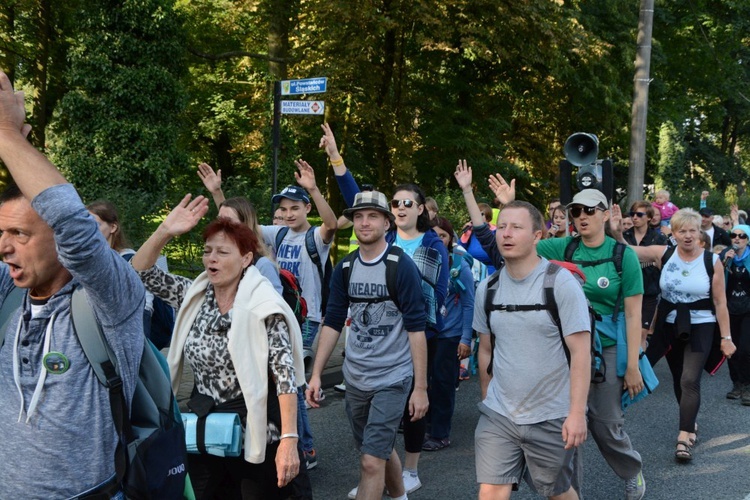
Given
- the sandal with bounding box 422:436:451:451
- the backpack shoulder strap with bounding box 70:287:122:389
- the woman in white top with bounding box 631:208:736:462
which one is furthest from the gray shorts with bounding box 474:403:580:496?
the woman in white top with bounding box 631:208:736:462

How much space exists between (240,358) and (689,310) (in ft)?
15.8

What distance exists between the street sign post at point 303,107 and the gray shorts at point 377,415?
6.00 metres

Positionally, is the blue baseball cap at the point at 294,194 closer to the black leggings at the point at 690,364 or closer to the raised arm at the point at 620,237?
the raised arm at the point at 620,237

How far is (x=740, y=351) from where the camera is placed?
9180 mm

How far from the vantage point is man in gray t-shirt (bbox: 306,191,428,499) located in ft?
16.3

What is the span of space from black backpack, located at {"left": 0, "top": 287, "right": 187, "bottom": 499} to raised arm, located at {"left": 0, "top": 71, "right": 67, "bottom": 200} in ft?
1.16

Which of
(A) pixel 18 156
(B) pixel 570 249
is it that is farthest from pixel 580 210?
(A) pixel 18 156

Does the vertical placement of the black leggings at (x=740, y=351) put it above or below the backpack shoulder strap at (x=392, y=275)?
below

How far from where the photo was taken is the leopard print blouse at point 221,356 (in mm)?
3732

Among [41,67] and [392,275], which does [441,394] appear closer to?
[392,275]

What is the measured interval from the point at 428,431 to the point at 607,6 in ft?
58.1

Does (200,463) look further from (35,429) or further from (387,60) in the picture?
(387,60)

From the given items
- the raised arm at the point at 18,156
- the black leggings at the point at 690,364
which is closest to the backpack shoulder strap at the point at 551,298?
the raised arm at the point at 18,156

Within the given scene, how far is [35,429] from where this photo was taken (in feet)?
7.88
